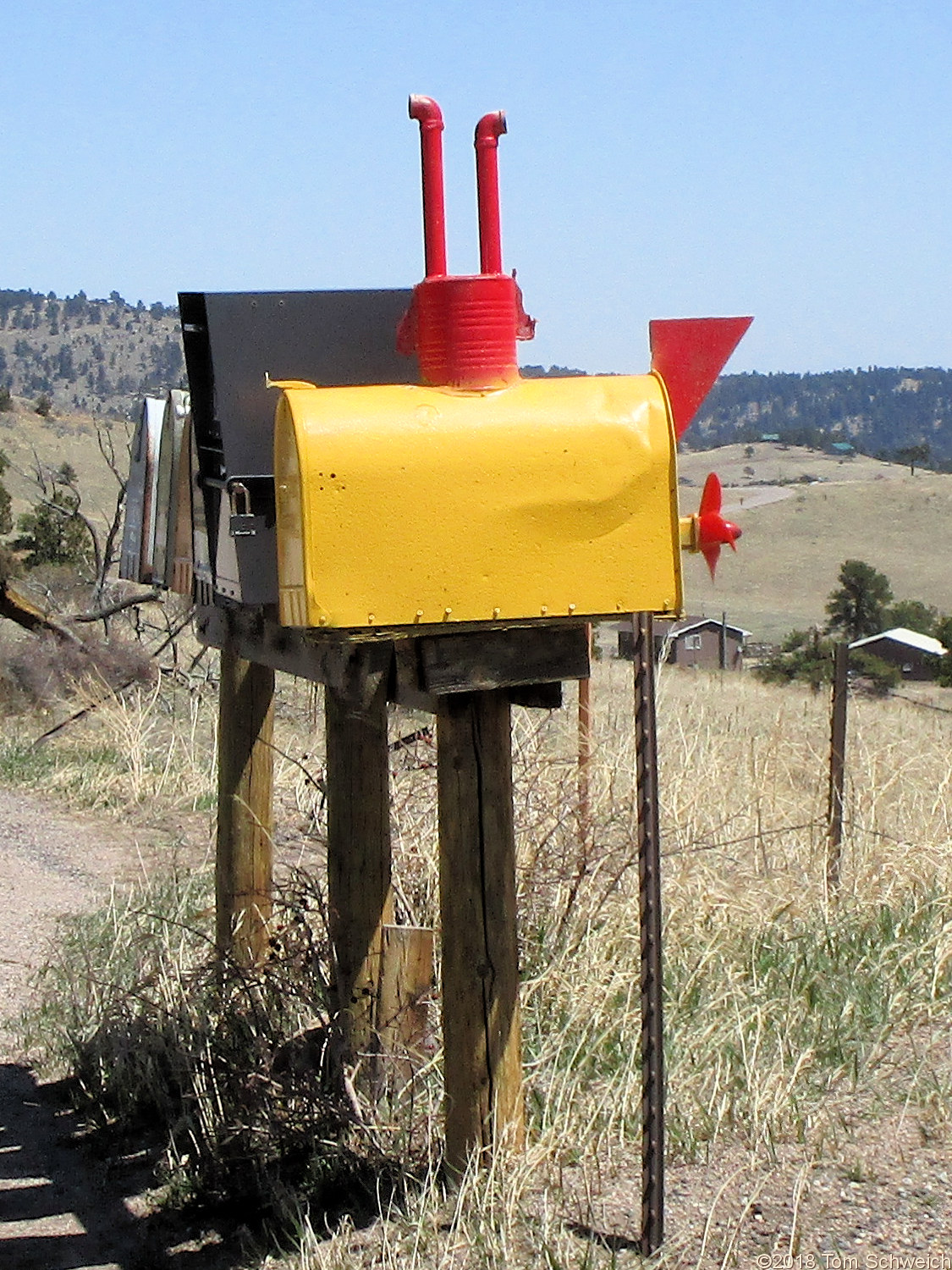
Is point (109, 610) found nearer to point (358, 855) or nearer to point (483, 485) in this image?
point (358, 855)

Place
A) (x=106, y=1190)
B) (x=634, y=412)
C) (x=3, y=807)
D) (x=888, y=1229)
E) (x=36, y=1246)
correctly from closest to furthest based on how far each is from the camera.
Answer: (x=634, y=412)
(x=888, y=1229)
(x=36, y=1246)
(x=106, y=1190)
(x=3, y=807)

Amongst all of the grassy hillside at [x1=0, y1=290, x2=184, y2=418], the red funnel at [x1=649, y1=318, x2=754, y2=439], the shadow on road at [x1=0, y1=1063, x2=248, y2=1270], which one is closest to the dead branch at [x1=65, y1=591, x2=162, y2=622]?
the shadow on road at [x1=0, y1=1063, x2=248, y2=1270]

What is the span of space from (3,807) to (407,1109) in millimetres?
5456

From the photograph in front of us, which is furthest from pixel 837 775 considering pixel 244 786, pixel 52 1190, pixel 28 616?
pixel 28 616

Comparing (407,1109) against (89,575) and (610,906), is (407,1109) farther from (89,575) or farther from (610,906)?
(89,575)

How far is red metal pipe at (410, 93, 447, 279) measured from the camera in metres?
3.01

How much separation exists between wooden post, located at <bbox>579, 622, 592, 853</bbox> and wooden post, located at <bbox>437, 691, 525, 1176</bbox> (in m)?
1.03

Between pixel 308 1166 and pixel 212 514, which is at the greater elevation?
pixel 212 514

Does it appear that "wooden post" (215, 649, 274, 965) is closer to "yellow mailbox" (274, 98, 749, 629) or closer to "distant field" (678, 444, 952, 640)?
"yellow mailbox" (274, 98, 749, 629)

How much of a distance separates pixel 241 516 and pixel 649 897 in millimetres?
1113

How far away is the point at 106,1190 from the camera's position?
391cm

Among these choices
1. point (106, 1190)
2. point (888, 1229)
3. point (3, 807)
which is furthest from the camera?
point (3, 807)

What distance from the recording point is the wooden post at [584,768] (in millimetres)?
4566

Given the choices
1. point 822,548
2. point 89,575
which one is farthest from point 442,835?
point 822,548
